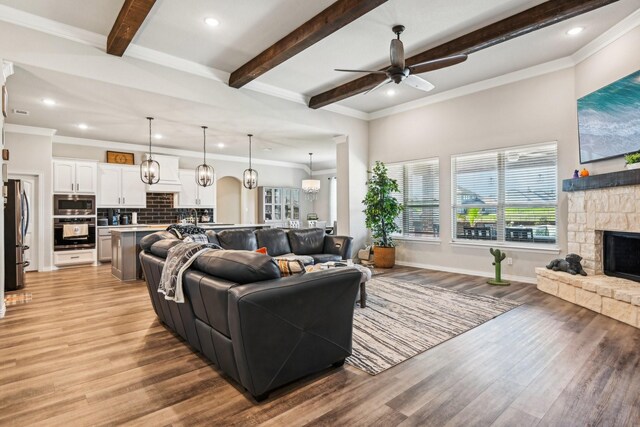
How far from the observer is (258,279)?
6.69 ft

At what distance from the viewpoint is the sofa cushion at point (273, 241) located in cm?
544

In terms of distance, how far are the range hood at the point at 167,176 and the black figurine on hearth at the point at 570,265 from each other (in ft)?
26.6

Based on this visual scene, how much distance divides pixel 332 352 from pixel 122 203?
7361mm

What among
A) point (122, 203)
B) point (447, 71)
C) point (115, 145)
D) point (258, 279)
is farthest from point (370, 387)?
point (115, 145)

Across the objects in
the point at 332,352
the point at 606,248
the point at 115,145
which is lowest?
the point at 332,352

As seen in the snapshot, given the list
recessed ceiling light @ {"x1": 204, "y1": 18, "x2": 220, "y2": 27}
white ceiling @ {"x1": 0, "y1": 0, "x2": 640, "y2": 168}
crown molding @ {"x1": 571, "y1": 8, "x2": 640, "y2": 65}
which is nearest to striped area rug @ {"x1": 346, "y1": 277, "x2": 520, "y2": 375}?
white ceiling @ {"x1": 0, "y1": 0, "x2": 640, "y2": 168}

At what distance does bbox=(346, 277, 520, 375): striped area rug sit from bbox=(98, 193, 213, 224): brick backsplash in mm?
6230

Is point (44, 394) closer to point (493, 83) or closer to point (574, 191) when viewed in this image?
point (574, 191)

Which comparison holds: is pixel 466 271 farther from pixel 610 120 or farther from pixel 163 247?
pixel 163 247

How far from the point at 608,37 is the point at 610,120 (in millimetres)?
1017

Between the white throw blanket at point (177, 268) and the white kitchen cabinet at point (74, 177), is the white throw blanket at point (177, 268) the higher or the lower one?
the lower one

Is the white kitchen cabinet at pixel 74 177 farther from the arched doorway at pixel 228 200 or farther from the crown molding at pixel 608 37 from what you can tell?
the crown molding at pixel 608 37

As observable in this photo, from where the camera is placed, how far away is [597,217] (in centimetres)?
411

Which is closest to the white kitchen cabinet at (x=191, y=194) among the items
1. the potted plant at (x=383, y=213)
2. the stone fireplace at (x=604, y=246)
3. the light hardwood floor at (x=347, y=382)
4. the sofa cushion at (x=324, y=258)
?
the potted plant at (x=383, y=213)
